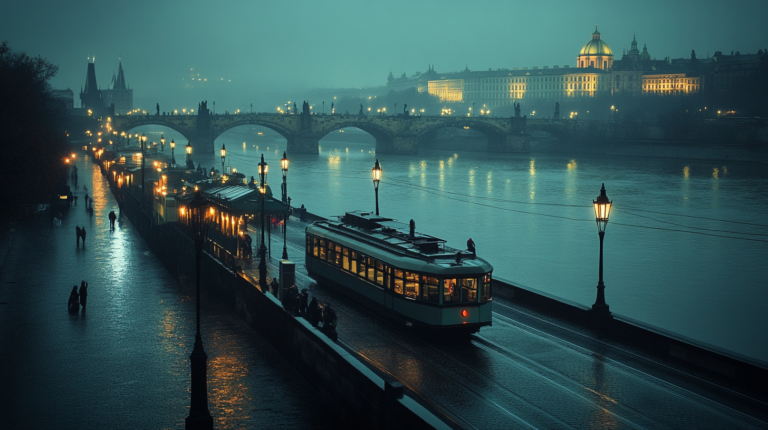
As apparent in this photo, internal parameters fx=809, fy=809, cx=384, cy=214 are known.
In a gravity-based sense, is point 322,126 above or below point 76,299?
above

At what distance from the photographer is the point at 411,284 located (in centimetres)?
1745

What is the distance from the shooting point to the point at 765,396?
46.4 ft

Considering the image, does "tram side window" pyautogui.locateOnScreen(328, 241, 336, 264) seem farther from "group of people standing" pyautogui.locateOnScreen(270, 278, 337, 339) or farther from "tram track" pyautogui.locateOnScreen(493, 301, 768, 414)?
"tram track" pyautogui.locateOnScreen(493, 301, 768, 414)

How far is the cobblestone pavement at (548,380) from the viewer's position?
1335cm

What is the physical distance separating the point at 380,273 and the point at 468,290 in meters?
2.56

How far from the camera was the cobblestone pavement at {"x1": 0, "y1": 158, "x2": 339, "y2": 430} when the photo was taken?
1585cm

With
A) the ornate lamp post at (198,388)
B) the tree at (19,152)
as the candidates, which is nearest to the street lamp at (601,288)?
the ornate lamp post at (198,388)

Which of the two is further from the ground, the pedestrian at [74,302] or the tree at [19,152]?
the tree at [19,152]

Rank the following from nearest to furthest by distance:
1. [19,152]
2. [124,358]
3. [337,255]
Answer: [124,358] → [337,255] → [19,152]

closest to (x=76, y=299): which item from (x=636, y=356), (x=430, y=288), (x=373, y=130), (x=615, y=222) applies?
(x=430, y=288)

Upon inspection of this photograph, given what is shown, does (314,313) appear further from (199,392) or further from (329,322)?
(199,392)

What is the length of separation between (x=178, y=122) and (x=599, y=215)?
11228cm

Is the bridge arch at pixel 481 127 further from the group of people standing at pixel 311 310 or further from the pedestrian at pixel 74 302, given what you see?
the group of people standing at pixel 311 310

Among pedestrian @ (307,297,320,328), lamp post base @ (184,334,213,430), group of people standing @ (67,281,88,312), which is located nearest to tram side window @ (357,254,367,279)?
pedestrian @ (307,297,320,328)
